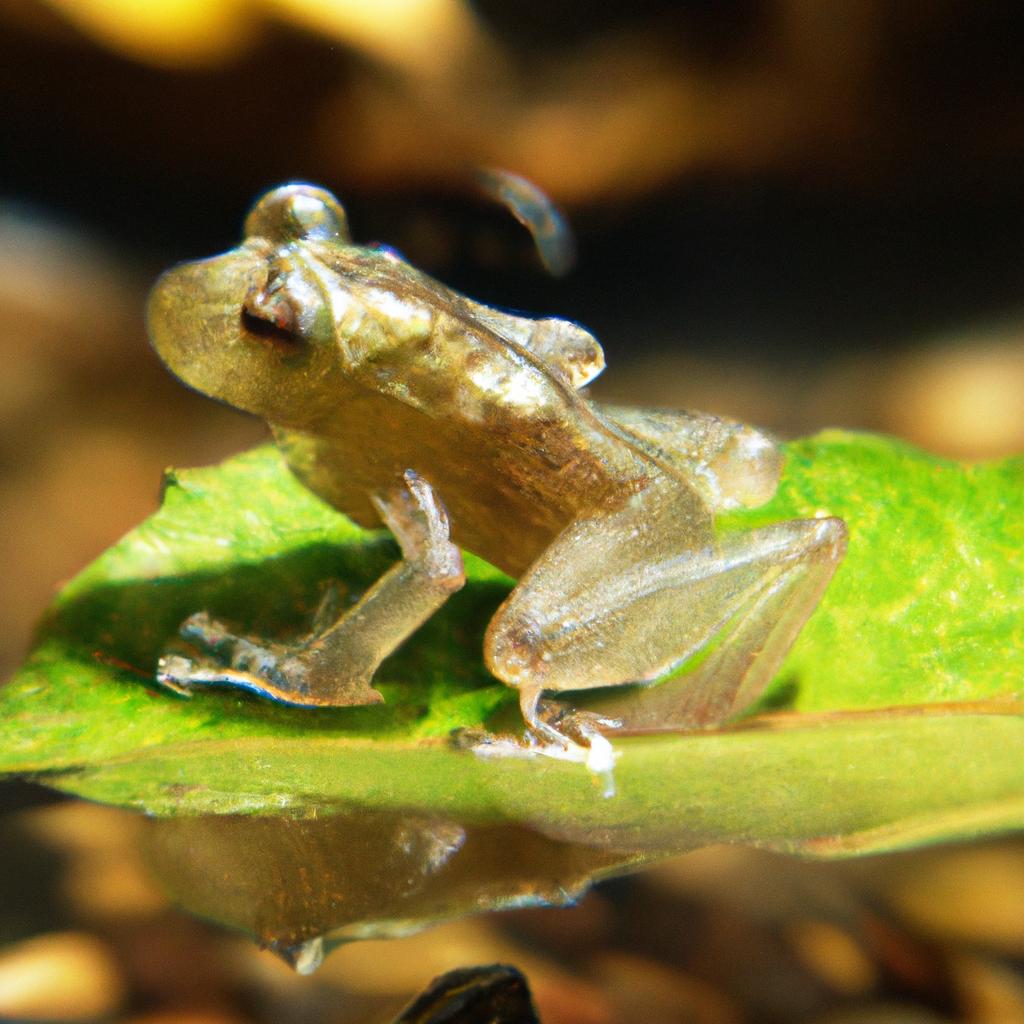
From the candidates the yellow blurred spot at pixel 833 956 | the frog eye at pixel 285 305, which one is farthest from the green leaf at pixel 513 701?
the frog eye at pixel 285 305

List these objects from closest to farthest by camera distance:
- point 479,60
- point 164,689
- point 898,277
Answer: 1. point 164,689
2. point 479,60
3. point 898,277

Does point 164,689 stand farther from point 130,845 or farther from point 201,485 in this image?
point 201,485

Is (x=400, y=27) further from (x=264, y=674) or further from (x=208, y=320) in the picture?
(x=264, y=674)

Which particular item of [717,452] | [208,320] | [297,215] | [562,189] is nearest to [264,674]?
[208,320]

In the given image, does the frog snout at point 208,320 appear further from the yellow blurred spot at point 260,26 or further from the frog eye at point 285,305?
the yellow blurred spot at point 260,26

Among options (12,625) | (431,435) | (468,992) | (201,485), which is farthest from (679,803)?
(12,625)

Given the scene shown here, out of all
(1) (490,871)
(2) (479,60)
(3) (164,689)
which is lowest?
(1) (490,871)
